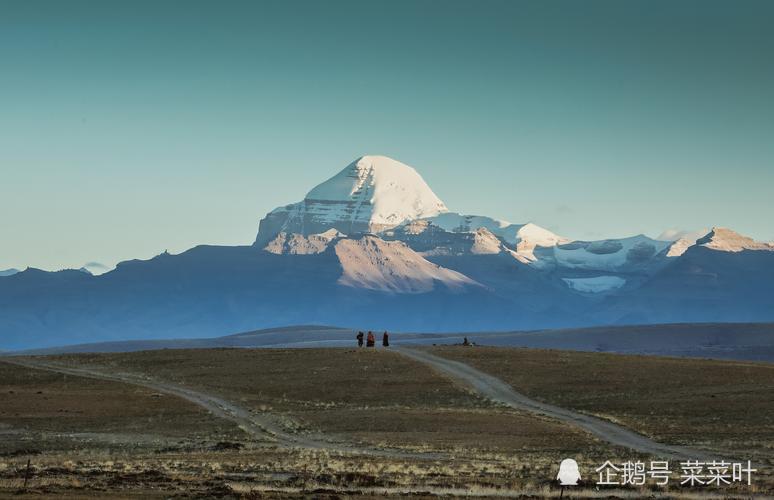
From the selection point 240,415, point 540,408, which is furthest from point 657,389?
point 240,415

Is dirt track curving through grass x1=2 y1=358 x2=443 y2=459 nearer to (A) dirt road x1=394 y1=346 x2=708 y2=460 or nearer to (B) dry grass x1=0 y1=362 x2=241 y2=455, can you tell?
(B) dry grass x1=0 y1=362 x2=241 y2=455

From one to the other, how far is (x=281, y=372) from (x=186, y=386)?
27.9 feet

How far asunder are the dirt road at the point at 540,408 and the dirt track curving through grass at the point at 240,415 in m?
9.87

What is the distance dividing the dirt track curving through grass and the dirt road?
389 inches

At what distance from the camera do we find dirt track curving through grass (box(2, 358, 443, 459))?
2119 inches

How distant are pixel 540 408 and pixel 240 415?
56.2 ft

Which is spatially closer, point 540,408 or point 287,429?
point 287,429

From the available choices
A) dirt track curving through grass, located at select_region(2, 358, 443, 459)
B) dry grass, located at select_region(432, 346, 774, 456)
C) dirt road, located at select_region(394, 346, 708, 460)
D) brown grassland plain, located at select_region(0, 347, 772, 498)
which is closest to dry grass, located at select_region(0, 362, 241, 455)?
brown grassland plain, located at select_region(0, 347, 772, 498)

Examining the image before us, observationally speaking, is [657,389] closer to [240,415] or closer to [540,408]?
[540,408]

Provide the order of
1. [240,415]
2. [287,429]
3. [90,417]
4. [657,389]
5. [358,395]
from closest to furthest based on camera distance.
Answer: [287,429] → [90,417] → [240,415] → [657,389] → [358,395]

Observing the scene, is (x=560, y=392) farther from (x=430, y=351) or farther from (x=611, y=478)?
(x=611, y=478)

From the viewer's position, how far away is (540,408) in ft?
230

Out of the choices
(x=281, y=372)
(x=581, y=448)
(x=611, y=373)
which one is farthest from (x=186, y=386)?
(x=581, y=448)

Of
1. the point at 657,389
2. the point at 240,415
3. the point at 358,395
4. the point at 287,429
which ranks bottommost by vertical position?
the point at 287,429
